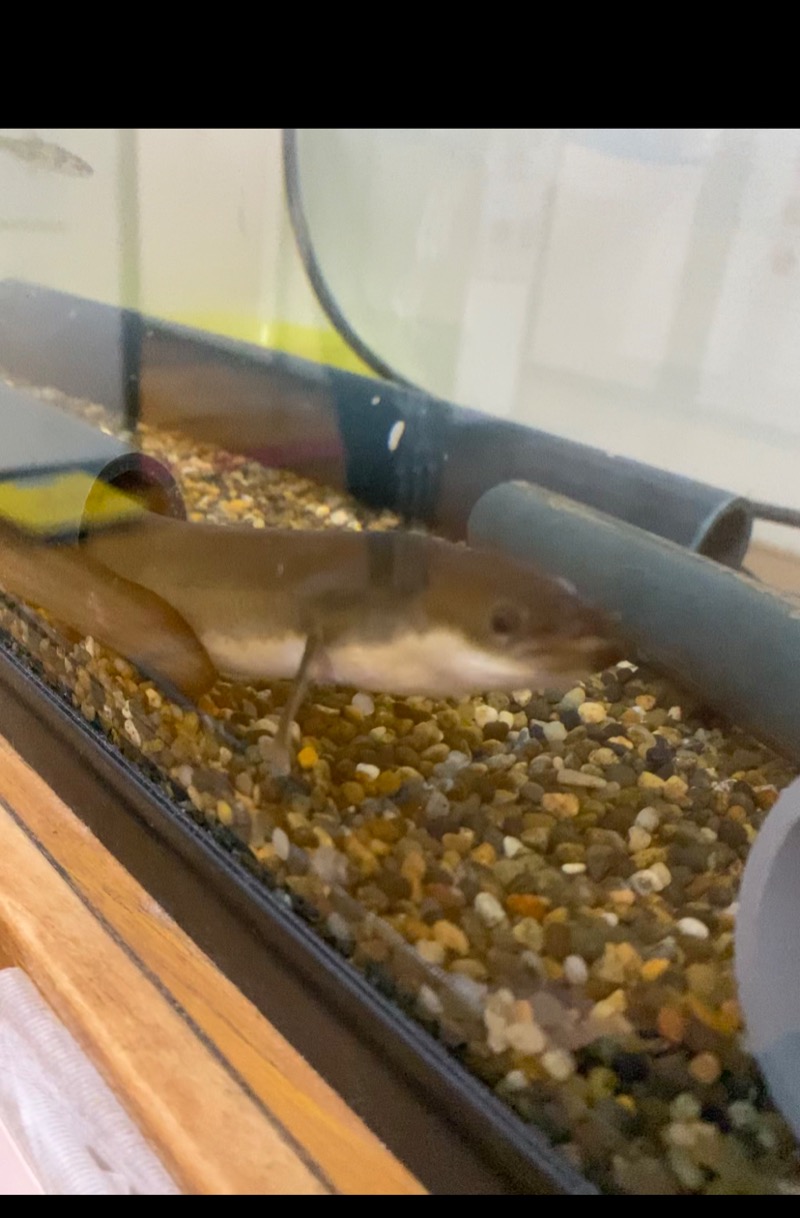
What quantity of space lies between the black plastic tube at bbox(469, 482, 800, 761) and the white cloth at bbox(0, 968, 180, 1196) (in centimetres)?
69

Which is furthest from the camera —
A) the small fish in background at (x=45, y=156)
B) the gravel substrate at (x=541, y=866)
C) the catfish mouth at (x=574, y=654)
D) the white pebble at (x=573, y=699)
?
the small fish in background at (x=45, y=156)

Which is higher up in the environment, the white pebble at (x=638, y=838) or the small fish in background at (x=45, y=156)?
the small fish in background at (x=45, y=156)

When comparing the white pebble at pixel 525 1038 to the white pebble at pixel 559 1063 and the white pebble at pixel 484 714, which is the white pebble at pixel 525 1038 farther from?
the white pebble at pixel 484 714

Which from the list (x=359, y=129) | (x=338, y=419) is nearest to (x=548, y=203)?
(x=359, y=129)

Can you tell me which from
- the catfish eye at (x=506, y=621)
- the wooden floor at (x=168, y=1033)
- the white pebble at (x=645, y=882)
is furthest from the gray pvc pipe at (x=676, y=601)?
the wooden floor at (x=168, y=1033)

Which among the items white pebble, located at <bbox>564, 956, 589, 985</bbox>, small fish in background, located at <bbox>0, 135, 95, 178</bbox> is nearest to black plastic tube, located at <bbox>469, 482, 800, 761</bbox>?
white pebble, located at <bbox>564, 956, 589, 985</bbox>

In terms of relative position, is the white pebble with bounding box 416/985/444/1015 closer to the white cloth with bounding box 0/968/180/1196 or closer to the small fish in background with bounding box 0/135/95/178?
the white cloth with bounding box 0/968/180/1196

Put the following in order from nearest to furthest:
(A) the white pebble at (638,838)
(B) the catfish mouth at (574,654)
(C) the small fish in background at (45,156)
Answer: (A) the white pebble at (638,838)
(B) the catfish mouth at (574,654)
(C) the small fish in background at (45,156)

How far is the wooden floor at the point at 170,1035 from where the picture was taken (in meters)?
0.58

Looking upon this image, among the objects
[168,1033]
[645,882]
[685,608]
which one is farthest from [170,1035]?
[685,608]

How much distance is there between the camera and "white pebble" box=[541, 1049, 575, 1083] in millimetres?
557

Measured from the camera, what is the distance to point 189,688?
34.1 inches

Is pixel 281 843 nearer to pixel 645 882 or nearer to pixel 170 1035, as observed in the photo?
pixel 170 1035
